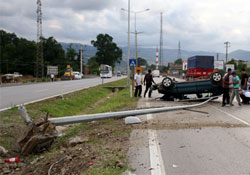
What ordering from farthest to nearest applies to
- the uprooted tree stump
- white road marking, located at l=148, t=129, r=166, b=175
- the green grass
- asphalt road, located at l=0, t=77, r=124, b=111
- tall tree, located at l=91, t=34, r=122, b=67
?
tall tree, located at l=91, t=34, r=122, b=67, asphalt road, located at l=0, t=77, r=124, b=111, the green grass, the uprooted tree stump, white road marking, located at l=148, t=129, r=166, b=175

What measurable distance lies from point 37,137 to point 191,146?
334 centimetres

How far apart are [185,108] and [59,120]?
573 centimetres

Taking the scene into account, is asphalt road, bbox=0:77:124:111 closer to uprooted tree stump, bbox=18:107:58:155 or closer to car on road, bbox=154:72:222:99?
uprooted tree stump, bbox=18:107:58:155

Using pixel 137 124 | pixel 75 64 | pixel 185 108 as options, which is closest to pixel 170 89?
pixel 185 108

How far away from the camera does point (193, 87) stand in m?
14.1

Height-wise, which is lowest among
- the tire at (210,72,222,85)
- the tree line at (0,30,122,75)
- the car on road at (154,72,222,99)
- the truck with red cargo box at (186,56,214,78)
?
the car on road at (154,72,222,99)

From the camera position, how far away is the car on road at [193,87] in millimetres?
13663

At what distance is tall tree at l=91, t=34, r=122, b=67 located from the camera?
391ft

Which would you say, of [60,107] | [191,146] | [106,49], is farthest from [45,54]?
[191,146]

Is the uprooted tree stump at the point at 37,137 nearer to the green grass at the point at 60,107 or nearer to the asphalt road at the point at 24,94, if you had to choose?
the green grass at the point at 60,107

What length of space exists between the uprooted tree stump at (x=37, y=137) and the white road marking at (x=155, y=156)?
2285mm

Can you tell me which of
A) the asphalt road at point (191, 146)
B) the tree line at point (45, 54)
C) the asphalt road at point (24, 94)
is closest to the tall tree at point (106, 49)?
the tree line at point (45, 54)

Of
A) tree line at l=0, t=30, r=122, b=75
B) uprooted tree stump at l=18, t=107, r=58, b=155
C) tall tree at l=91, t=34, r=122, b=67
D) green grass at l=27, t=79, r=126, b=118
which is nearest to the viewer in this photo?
uprooted tree stump at l=18, t=107, r=58, b=155

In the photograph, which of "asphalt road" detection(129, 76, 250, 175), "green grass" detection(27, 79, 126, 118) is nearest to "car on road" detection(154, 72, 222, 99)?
"asphalt road" detection(129, 76, 250, 175)
